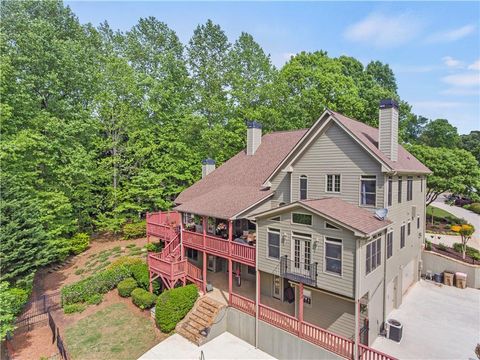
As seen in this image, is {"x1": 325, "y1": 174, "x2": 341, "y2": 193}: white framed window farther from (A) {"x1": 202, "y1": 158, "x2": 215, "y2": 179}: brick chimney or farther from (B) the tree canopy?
(B) the tree canopy

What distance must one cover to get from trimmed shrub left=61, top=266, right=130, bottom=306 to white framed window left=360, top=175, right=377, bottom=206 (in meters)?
16.5

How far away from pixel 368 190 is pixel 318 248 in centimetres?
407

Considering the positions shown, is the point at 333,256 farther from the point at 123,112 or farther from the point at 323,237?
the point at 123,112

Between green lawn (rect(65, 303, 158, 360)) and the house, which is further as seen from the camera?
green lawn (rect(65, 303, 158, 360))

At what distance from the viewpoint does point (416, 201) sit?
18.3m

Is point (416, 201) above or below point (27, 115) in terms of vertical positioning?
below

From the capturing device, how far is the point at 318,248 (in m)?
Result: 11.8

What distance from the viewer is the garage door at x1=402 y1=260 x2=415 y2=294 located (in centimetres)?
1733

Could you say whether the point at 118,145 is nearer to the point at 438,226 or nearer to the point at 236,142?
the point at 236,142

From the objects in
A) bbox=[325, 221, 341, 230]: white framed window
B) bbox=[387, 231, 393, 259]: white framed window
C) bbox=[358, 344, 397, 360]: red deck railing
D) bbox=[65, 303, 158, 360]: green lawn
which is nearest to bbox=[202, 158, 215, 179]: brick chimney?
bbox=[65, 303, 158, 360]: green lawn

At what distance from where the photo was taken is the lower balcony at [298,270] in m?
11.9

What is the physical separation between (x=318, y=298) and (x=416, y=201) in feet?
33.6

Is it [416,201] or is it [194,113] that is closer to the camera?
[416,201]

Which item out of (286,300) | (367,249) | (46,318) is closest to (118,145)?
(46,318)
